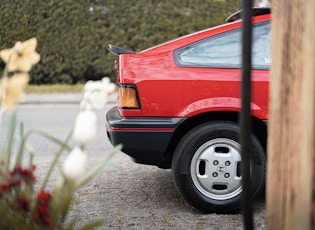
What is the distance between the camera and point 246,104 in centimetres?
236

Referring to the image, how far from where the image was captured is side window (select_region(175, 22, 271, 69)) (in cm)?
486

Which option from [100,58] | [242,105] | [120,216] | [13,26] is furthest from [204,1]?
[242,105]

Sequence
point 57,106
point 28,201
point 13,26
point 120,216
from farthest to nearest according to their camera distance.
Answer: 1. point 13,26
2. point 57,106
3. point 120,216
4. point 28,201

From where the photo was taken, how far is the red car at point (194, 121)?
186 inches

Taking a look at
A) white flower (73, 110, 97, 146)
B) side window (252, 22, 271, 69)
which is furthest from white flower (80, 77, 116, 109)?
side window (252, 22, 271, 69)

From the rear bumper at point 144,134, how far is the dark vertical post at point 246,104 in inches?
90.5

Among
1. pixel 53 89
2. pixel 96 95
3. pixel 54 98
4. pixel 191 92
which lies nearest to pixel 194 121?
pixel 191 92

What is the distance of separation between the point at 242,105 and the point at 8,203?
900 mm

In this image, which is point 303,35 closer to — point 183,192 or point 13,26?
point 183,192

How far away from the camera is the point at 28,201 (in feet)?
7.54

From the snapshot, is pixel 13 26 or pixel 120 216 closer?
pixel 120 216

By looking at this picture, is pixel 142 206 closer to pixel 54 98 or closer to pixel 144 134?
pixel 144 134

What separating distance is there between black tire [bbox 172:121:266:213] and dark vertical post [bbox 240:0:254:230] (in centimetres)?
228

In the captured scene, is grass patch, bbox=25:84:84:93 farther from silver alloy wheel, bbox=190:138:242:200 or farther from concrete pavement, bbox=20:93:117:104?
silver alloy wheel, bbox=190:138:242:200
